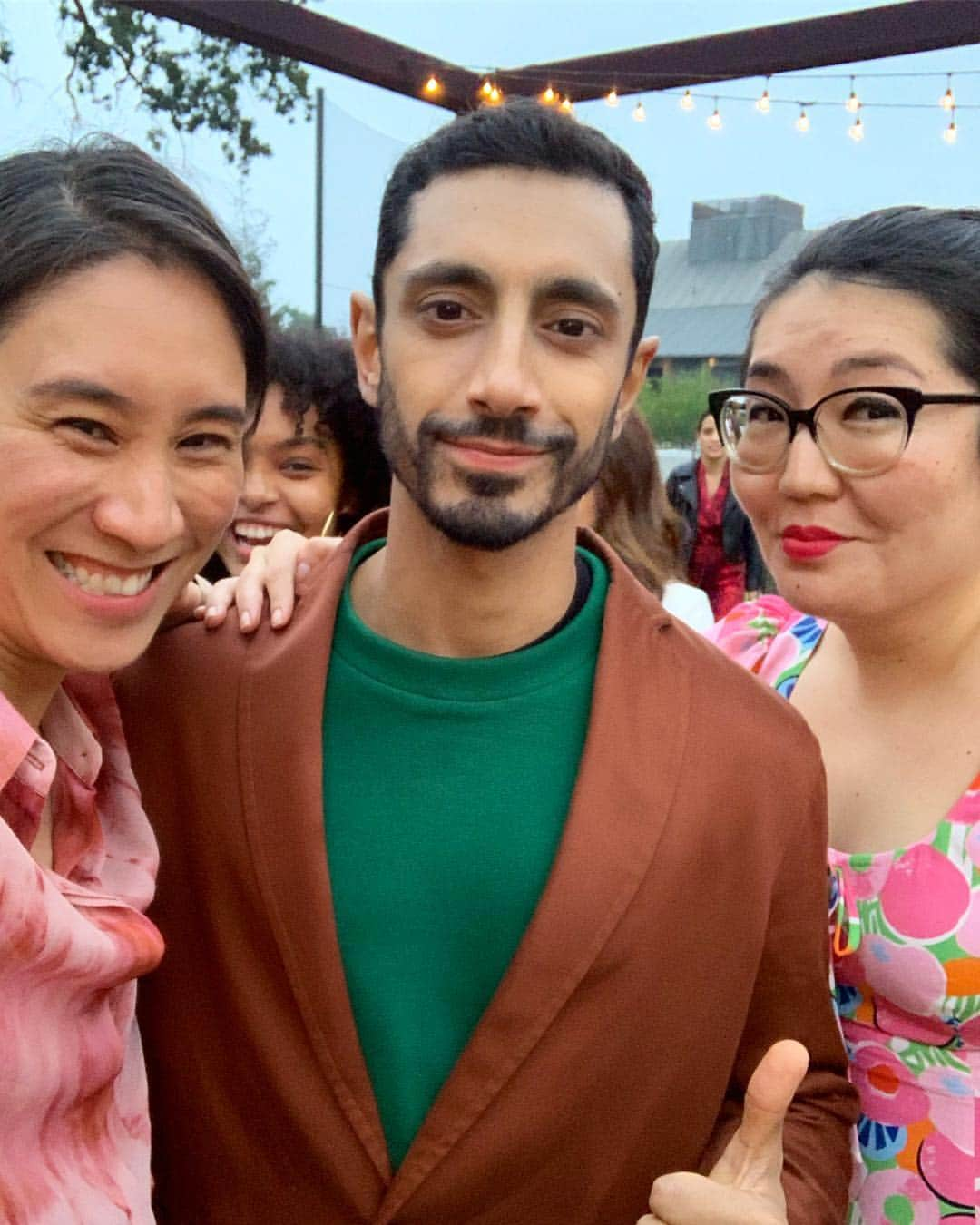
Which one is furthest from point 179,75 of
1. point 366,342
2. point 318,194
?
point 366,342

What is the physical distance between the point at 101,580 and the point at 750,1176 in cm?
92

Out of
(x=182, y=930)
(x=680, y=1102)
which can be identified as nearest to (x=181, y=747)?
(x=182, y=930)

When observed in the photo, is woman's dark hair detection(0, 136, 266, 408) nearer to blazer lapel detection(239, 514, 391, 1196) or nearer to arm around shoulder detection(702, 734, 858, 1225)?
blazer lapel detection(239, 514, 391, 1196)

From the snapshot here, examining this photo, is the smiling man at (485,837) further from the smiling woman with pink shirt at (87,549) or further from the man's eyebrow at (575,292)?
the smiling woman with pink shirt at (87,549)

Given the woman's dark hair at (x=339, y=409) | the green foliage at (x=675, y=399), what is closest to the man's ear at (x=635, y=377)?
the woman's dark hair at (x=339, y=409)

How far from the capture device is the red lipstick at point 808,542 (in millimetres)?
1666

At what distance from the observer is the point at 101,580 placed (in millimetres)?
1249

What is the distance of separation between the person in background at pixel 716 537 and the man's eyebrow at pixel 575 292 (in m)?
3.97

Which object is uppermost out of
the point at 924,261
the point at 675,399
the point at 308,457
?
the point at 675,399

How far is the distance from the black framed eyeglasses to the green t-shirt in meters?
0.47

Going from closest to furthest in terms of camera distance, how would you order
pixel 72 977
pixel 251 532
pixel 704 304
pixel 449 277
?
pixel 72 977 → pixel 449 277 → pixel 251 532 → pixel 704 304

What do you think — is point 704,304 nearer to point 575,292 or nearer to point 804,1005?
point 575,292

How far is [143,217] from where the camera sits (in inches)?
49.1

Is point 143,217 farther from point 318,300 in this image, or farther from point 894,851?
point 318,300
